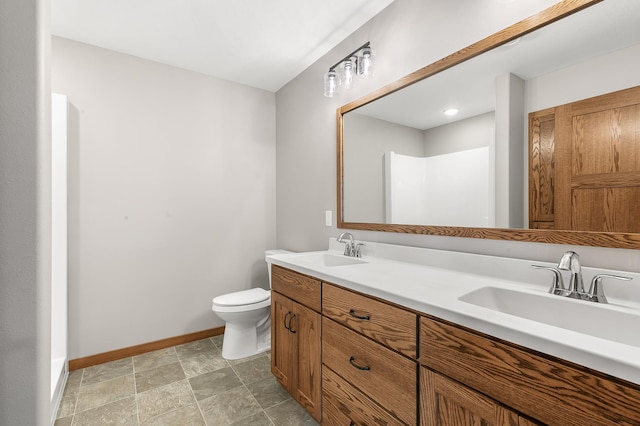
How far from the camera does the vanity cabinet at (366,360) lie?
1009mm

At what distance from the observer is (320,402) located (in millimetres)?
1443

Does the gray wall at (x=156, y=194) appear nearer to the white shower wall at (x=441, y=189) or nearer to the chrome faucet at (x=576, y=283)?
the white shower wall at (x=441, y=189)

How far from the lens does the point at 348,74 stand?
199 centimetres

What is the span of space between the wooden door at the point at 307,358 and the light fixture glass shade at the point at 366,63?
1497 mm

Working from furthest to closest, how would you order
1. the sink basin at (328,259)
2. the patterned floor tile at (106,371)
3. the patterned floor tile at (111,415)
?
the patterned floor tile at (106,371) → the sink basin at (328,259) → the patterned floor tile at (111,415)

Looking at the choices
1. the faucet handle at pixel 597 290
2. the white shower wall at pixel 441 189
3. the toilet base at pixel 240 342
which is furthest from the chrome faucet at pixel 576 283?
the toilet base at pixel 240 342

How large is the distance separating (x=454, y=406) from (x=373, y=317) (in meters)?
0.37

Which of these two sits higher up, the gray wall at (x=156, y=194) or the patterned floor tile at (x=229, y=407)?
the gray wall at (x=156, y=194)

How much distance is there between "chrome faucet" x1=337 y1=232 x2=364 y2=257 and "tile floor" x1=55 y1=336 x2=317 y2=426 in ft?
3.16

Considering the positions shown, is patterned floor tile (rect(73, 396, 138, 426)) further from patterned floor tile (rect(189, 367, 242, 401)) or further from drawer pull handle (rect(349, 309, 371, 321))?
drawer pull handle (rect(349, 309, 371, 321))

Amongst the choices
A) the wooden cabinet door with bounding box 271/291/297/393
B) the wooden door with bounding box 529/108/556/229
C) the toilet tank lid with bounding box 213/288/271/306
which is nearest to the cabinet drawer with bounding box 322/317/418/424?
the wooden cabinet door with bounding box 271/291/297/393

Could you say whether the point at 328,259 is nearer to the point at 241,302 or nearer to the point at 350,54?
the point at 241,302

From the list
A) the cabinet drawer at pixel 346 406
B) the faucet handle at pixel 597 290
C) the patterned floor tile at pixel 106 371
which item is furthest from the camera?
the patterned floor tile at pixel 106 371

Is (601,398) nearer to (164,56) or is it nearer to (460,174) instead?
(460,174)
